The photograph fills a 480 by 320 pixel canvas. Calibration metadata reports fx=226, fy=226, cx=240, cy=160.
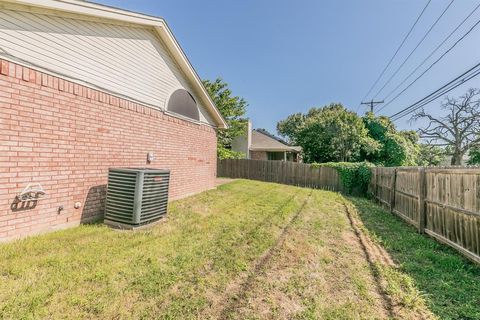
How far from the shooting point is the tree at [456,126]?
69.6ft

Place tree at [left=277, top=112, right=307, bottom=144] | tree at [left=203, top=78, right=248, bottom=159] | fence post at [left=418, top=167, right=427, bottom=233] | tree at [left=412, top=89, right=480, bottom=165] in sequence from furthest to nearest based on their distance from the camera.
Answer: tree at [left=277, top=112, right=307, bottom=144], tree at [left=412, top=89, right=480, bottom=165], tree at [left=203, top=78, right=248, bottom=159], fence post at [left=418, top=167, right=427, bottom=233]

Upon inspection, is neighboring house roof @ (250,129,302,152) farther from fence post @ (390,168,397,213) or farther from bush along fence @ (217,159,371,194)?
fence post @ (390,168,397,213)

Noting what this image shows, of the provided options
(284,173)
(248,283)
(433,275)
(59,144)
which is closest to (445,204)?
(433,275)

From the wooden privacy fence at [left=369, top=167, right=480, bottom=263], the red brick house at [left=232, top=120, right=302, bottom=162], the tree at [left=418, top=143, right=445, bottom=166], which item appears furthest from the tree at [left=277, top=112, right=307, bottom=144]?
the wooden privacy fence at [left=369, top=167, right=480, bottom=263]

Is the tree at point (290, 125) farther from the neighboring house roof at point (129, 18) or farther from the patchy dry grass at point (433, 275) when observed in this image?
the patchy dry grass at point (433, 275)

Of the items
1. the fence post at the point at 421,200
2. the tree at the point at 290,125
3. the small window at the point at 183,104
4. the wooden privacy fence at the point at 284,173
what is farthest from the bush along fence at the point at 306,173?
the tree at the point at 290,125

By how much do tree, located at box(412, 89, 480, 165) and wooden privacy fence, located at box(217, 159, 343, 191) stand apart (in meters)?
16.1

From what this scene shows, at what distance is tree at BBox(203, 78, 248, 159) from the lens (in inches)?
728

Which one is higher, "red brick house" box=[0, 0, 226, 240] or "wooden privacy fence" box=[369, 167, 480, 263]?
"red brick house" box=[0, 0, 226, 240]

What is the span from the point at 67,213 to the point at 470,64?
509 inches

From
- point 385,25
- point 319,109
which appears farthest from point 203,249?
point 319,109

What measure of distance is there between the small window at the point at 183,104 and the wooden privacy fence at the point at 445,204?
24.2 feet

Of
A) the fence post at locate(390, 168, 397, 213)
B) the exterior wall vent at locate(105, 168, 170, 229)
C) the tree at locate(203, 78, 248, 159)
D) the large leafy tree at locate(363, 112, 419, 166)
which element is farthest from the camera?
the tree at locate(203, 78, 248, 159)

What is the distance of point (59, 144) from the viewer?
13.4ft
